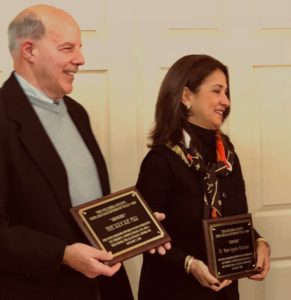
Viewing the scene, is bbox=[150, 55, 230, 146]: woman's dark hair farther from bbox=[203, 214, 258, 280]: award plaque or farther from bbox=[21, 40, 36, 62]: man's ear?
bbox=[21, 40, 36, 62]: man's ear

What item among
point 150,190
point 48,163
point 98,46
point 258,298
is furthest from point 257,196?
point 48,163

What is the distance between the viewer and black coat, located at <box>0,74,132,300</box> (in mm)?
1290

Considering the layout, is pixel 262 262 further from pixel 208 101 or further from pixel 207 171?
pixel 208 101

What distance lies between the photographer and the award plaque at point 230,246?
1.59m

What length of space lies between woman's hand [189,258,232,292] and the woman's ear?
48cm

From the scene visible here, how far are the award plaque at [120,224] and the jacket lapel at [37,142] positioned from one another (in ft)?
0.22

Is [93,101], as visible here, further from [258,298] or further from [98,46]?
[258,298]

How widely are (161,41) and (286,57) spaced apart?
1.71 feet

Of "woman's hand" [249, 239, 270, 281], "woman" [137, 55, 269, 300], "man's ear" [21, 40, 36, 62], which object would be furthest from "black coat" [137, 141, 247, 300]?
"man's ear" [21, 40, 36, 62]

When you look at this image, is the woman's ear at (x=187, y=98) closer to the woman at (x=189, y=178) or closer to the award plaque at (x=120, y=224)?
the woman at (x=189, y=178)

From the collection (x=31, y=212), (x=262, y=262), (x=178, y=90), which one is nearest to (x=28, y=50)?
(x=31, y=212)

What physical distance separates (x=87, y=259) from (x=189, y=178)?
495 mm

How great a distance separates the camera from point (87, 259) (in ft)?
4.22

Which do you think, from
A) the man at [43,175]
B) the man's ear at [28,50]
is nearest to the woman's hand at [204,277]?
the man at [43,175]
